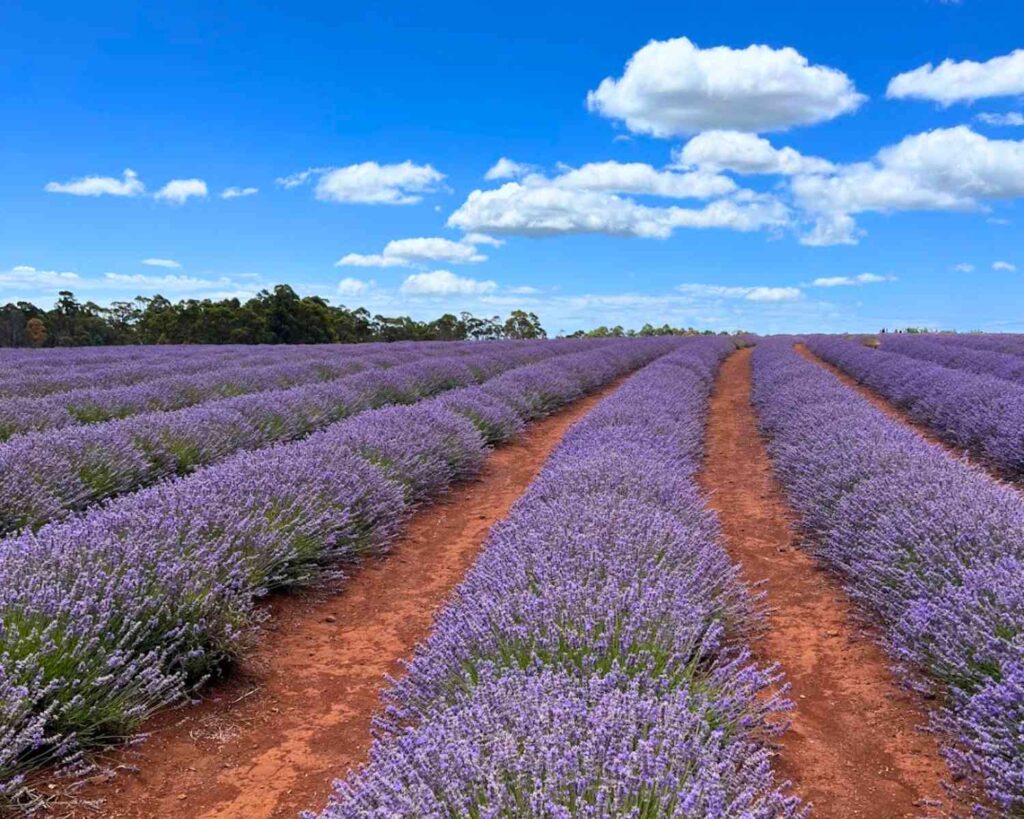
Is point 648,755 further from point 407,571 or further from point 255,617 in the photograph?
point 407,571

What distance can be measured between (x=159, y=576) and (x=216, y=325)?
36875 millimetres

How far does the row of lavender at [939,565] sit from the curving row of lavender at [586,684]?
560 mm

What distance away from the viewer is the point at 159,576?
9.67 feet

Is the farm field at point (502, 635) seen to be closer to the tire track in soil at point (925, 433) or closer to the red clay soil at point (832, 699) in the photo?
the red clay soil at point (832, 699)

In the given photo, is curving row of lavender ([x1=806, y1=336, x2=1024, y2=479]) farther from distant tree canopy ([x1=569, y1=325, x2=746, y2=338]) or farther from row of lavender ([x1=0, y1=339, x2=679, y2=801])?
distant tree canopy ([x1=569, y1=325, x2=746, y2=338])

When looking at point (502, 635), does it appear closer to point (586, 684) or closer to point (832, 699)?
point (586, 684)

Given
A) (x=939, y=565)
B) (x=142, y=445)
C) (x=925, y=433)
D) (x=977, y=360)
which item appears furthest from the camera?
(x=977, y=360)

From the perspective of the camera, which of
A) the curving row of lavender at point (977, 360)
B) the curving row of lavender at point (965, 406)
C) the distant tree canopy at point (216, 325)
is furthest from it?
the distant tree canopy at point (216, 325)

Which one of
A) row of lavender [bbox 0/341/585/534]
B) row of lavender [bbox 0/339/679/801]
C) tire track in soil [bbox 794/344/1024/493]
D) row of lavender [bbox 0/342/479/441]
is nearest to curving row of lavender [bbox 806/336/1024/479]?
tire track in soil [bbox 794/344/1024/493]

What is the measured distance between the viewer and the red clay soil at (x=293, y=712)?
7.79 ft

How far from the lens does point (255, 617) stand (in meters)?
3.47

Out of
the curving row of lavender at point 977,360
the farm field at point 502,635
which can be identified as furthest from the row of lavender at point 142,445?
the curving row of lavender at point 977,360

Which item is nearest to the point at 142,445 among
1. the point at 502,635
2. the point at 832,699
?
the point at 502,635

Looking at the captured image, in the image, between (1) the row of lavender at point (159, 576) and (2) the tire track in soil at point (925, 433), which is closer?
(1) the row of lavender at point (159, 576)
